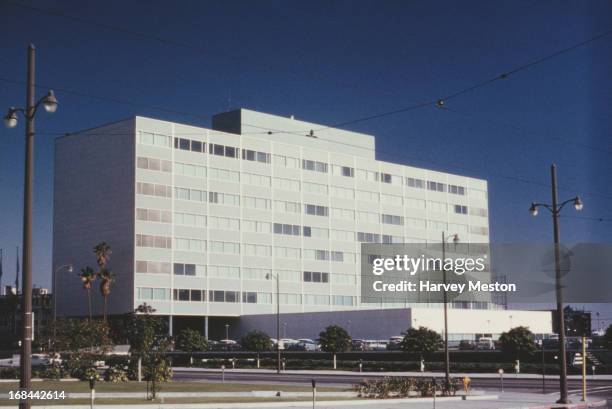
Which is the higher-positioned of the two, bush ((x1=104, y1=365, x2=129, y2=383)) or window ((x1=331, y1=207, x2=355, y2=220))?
window ((x1=331, y1=207, x2=355, y2=220))

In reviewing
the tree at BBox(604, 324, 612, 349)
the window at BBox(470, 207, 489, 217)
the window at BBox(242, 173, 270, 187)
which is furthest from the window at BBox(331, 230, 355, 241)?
the tree at BBox(604, 324, 612, 349)

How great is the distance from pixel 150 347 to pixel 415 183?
10076 centimetres

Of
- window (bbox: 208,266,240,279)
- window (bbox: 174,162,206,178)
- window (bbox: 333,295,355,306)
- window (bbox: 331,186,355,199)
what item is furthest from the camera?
window (bbox: 331,186,355,199)

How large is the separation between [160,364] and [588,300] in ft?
195

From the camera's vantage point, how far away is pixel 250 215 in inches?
4434

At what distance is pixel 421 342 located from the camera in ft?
237

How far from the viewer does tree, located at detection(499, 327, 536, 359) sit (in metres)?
67.9

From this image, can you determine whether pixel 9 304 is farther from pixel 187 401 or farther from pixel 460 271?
pixel 187 401

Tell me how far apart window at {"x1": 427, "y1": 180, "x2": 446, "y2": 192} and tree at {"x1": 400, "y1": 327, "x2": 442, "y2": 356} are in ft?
212

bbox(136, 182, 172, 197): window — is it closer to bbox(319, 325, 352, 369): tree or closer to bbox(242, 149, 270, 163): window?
bbox(242, 149, 270, 163): window

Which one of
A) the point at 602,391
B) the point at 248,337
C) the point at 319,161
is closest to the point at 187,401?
the point at 602,391

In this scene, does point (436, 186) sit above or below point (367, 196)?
above

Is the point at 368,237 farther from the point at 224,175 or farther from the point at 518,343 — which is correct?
the point at 518,343

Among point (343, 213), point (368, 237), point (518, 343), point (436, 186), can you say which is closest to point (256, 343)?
point (518, 343)
